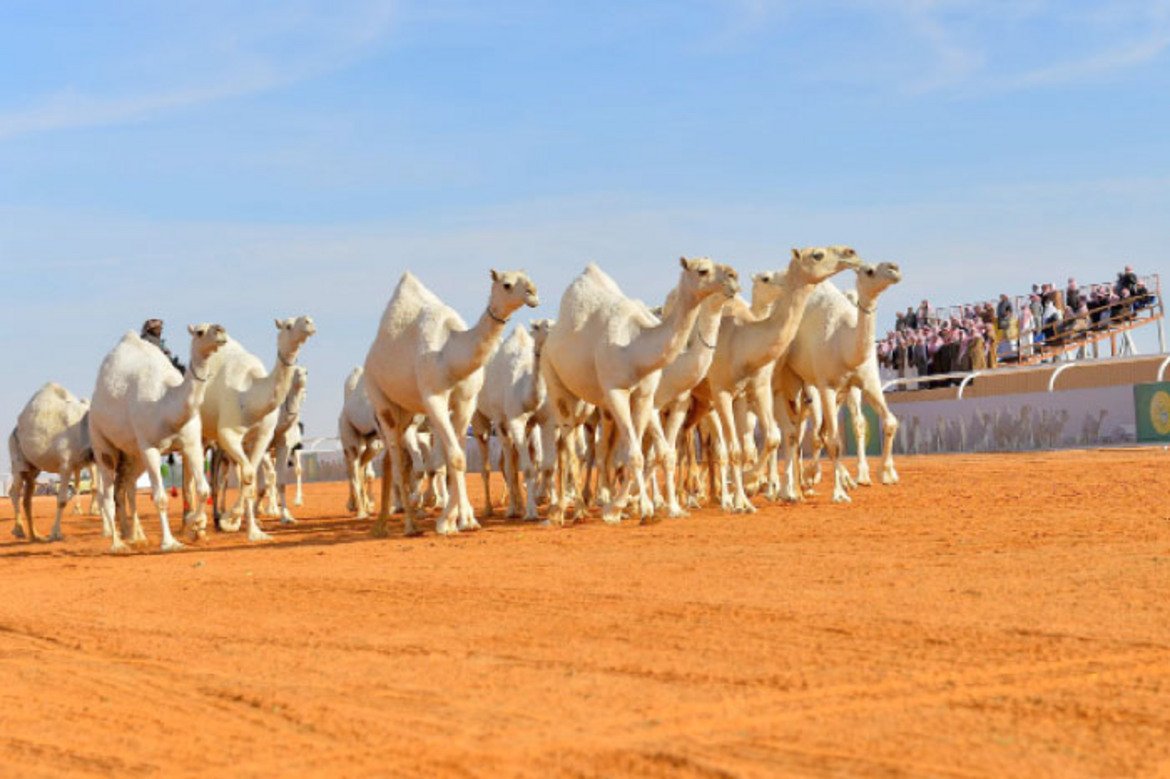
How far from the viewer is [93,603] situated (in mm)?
12570

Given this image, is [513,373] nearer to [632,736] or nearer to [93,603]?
[93,603]

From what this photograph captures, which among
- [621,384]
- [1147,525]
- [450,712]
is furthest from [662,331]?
[450,712]

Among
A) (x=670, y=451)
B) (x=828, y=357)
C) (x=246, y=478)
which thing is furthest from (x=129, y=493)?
(x=828, y=357)

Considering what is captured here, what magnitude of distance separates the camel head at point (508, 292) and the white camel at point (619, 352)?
1.09 m

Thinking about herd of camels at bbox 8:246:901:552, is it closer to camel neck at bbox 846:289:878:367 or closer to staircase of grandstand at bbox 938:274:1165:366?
camel neck at bbox 846:289:878:367

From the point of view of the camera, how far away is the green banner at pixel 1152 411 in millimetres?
31031

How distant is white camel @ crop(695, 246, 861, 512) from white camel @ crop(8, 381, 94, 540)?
37.0 ft

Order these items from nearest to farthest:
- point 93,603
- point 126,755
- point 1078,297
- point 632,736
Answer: point 632,736, point 126,755, point 93,603, point 1078,297

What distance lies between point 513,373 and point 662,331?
193 inches

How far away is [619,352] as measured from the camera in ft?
58.8

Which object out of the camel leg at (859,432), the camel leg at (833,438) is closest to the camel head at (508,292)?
the camel leg at (833,438)

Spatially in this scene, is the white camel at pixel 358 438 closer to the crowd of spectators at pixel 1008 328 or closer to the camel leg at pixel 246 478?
the camel leg at pixel 246 478

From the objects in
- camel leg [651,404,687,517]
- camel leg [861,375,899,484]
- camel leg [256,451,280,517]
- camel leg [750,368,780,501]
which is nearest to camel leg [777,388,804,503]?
camel leg [750,368,780,501]

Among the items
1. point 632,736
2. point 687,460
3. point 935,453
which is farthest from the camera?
point 935,453
